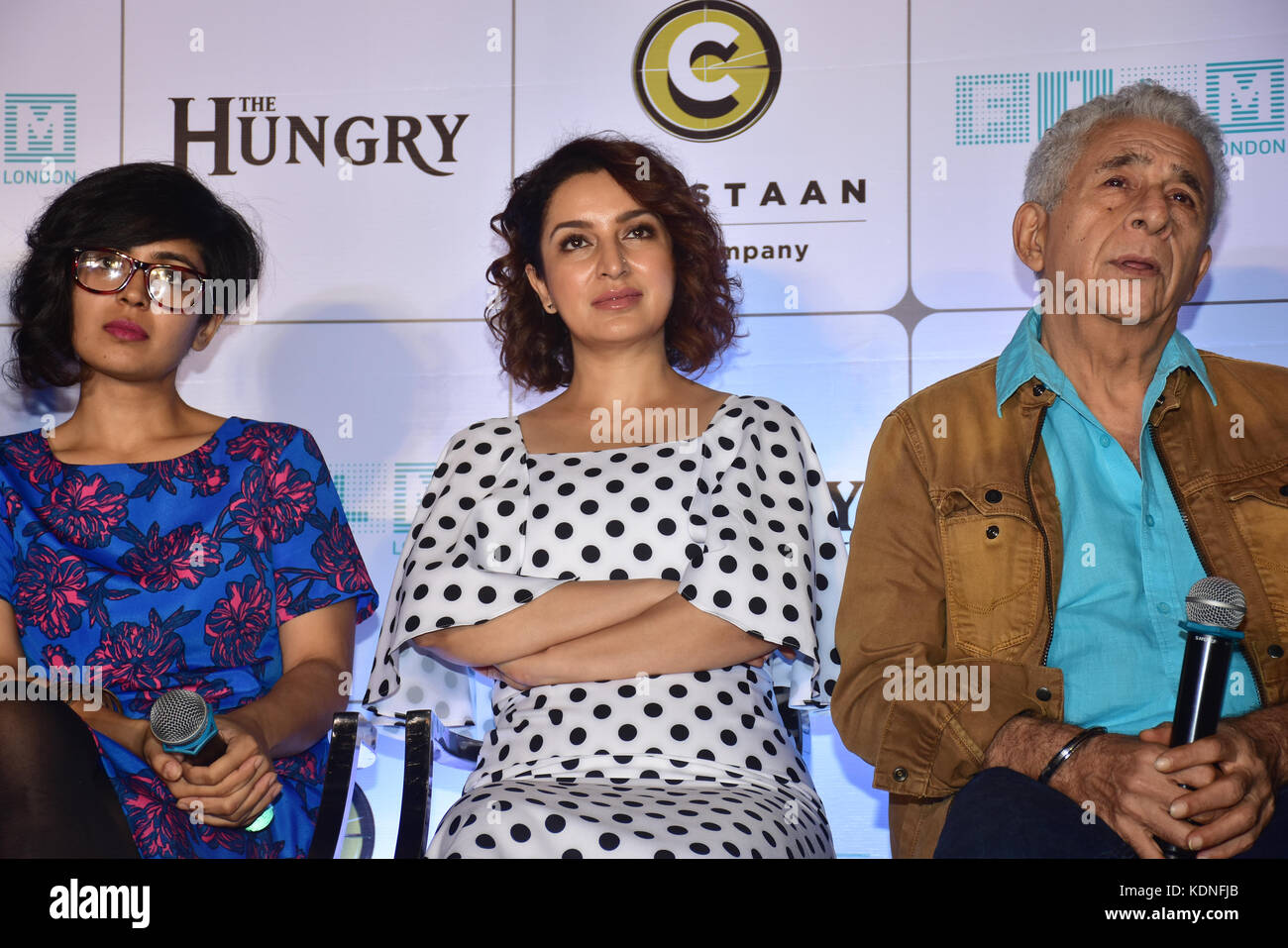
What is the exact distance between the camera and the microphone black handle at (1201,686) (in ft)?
5.63

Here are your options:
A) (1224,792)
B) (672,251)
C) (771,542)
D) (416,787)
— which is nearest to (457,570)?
(416,787)

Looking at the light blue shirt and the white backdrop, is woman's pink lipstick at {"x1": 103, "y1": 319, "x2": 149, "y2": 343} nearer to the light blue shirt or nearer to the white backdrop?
the white backdrop

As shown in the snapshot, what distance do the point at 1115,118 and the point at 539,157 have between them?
4.03ft

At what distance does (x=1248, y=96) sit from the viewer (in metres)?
2.83

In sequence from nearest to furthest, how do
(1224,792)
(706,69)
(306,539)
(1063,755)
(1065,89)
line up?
(1224,792) → (1063,755) → (306,539) → (1065,89) → (706,69)

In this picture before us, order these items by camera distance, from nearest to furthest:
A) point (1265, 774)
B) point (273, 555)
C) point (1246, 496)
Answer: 1. point (1265, 774)
2. point (1246, 496)
3. point (273, 555)

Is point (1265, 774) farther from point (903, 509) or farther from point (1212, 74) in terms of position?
point (1212, 74)

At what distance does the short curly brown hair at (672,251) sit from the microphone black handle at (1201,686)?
4.29 ft

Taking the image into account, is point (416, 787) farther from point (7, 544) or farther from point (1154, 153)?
point (1154, 153)

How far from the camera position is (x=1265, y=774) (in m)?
1.93

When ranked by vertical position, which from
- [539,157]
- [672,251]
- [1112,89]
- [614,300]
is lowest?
[614,300]
